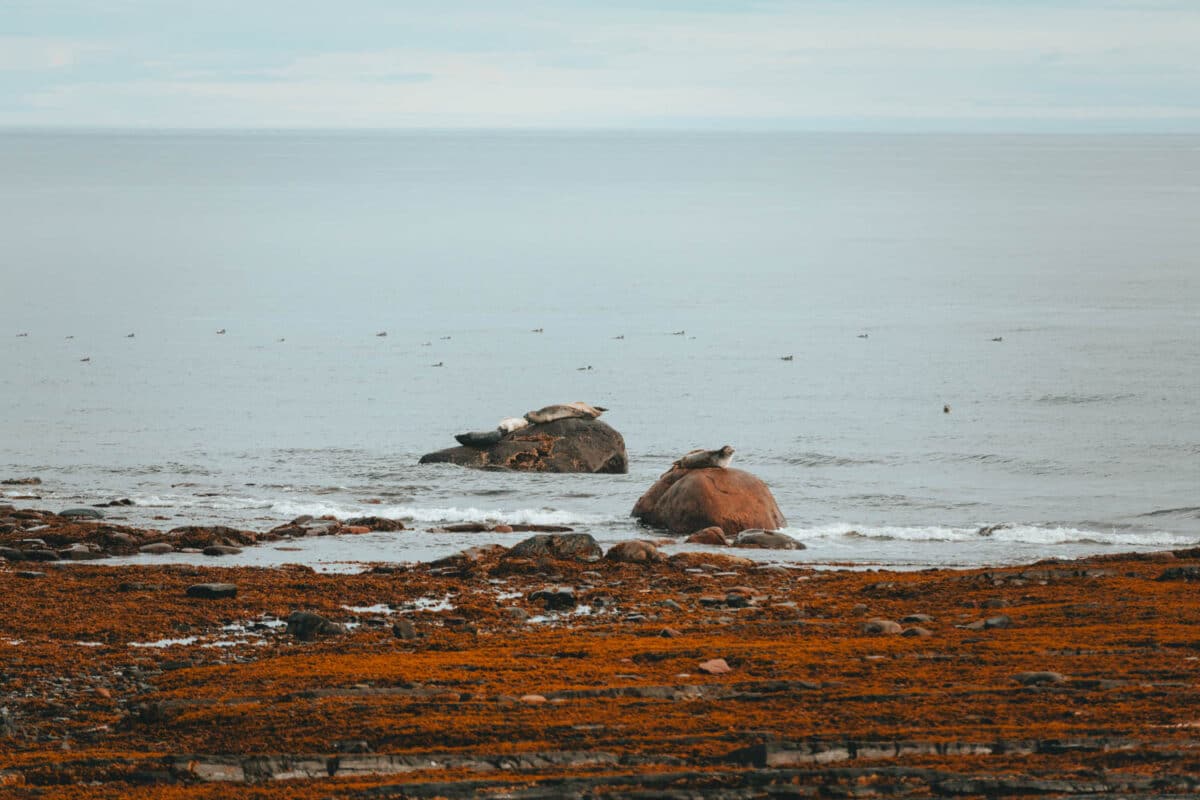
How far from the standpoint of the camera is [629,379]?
2217 inches

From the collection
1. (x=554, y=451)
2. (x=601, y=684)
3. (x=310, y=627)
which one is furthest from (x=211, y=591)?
(x=554, y=451)

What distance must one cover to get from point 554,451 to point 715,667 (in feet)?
74.8

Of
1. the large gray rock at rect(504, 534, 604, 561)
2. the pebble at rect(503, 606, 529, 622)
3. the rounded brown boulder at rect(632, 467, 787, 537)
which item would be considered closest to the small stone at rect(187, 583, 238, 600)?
the pebble at rect(503, 606, 529, 622)

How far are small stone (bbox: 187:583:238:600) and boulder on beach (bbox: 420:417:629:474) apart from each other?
16.9 metres

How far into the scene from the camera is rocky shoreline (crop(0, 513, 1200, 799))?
1305cm

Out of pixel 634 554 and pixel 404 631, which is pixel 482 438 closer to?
pixel 634 554

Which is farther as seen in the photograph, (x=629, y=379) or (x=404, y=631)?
(x=629, y=379)

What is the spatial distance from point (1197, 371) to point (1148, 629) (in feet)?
132

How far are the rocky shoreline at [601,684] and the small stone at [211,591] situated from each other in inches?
1.7

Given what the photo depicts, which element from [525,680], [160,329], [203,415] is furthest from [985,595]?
[160,329]

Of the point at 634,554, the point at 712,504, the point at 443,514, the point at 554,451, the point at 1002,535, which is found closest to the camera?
the point at 634,554

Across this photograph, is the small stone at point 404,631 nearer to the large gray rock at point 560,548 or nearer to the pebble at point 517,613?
the pebble at point 517,613

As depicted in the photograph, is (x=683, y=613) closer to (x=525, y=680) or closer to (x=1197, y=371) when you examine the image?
(x=525, y=680)

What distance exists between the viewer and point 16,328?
69.1 metres
